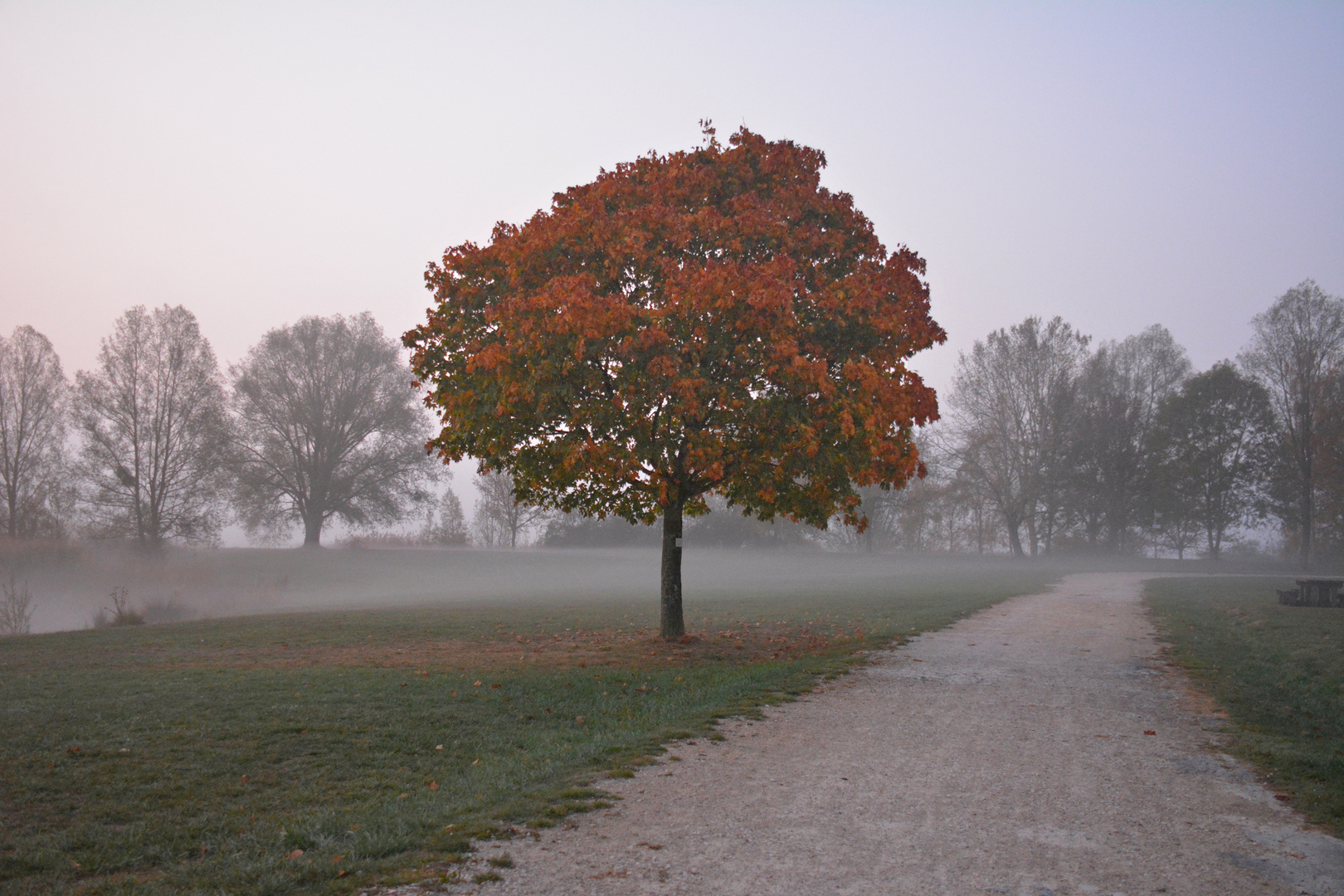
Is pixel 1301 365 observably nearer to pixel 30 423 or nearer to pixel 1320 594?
pixel 1320 594

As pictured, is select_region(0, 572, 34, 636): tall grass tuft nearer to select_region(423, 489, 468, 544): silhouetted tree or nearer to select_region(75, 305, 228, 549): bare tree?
select_region(75, 305, 228, 549): bare tree

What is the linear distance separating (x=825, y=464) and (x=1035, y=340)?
4392cm

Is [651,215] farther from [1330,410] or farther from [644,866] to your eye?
[1330,410]

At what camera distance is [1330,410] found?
42750 millimetres

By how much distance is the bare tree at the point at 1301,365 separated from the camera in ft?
138

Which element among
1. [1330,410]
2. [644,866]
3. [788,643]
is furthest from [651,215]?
[1330,410]

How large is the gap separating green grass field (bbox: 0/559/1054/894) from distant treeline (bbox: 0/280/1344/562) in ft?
70.8

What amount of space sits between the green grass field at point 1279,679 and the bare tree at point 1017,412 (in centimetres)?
2923

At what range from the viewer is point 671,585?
13938 mm

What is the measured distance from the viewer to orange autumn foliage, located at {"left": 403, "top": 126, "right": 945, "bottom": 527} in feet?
34.6

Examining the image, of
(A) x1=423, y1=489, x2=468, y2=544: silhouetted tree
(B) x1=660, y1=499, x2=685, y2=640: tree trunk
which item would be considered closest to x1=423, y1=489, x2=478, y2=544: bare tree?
(A) x1=423, y1=489, x2=468, y2=544: silhouetted tree

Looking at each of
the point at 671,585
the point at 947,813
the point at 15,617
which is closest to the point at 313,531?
the point at 15,617

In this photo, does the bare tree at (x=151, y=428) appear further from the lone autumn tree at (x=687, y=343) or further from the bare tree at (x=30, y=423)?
the lone autumn tree at (x=687, y=343)

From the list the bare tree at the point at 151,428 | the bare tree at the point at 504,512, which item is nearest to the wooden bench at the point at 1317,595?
the bare tree at the point at 151,428
